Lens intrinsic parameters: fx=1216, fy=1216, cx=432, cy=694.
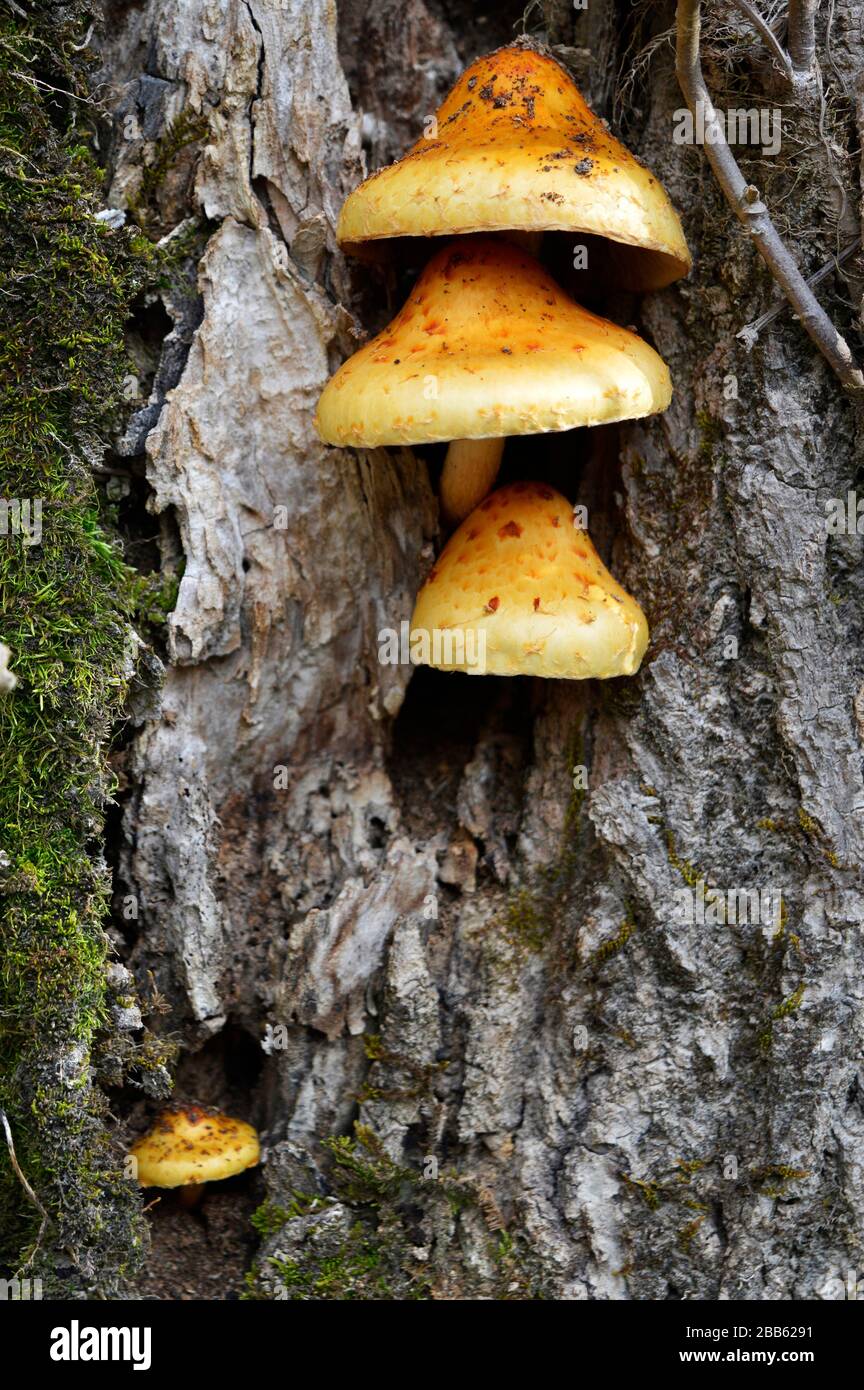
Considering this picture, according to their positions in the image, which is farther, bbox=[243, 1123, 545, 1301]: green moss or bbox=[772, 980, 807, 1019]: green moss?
bbox=[243, 1123, 545, 1301]: green moss

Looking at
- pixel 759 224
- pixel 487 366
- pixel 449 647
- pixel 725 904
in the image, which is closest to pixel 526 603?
pixel 449 647

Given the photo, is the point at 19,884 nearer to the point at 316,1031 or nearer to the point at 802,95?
the point at 316,1031

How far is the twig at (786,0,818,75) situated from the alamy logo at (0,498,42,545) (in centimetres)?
302

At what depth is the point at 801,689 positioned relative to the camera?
4340 millimetres

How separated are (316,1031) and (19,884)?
1.32m

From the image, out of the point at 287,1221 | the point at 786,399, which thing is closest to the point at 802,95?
the point at 786,399

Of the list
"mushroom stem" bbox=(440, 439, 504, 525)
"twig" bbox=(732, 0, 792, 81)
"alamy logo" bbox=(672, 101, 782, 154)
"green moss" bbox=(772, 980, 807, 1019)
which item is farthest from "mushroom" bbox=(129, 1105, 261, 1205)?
"twig" bbox=(732, 0, 792, 81)

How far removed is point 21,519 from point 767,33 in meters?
2.97

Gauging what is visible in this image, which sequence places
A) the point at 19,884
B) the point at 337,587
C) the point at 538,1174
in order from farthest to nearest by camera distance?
1. the point at 337,587
2. the point at 538,1174
3. the point at 19,884

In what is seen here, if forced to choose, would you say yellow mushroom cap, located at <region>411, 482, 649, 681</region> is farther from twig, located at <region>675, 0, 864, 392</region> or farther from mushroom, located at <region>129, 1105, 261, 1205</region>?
mushroom, located at <region>129, 1105, 261, 1205</region>

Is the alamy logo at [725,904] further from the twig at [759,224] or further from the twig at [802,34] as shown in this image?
the twig at [802,34]

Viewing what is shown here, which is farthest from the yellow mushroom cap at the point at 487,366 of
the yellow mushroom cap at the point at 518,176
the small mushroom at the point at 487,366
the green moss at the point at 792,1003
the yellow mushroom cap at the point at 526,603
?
the green moss at the point at 792,1003

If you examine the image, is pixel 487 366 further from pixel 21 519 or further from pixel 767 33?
pixel 21 519

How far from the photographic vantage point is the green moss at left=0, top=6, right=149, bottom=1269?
13.6 ft
